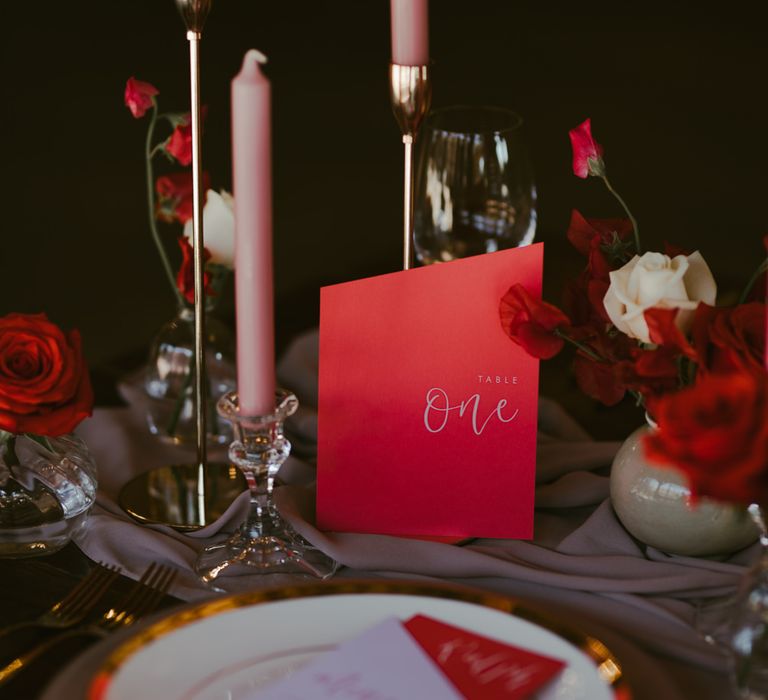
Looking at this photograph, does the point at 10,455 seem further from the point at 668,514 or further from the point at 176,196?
the point at 668,514

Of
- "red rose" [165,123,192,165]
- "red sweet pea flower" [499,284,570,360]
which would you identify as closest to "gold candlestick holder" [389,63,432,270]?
"red sweet pea flower" [499,284,570,360]

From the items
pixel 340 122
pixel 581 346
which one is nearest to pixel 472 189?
pixel 581 346

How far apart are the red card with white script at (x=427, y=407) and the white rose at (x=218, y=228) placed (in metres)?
0.23

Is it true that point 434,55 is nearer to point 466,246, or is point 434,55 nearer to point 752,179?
point 752,179

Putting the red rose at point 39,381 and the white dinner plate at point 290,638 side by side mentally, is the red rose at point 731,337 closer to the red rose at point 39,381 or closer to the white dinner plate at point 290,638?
the white dinner plate at point 290,638

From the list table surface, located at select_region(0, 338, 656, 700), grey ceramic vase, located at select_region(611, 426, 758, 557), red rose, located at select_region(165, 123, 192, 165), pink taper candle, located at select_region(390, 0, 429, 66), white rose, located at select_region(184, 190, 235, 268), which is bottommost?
table surface, located at select_region(0, 338, 656, 700)

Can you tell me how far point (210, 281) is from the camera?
3.44ft

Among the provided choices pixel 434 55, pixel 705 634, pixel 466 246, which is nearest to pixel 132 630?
pixel 705 634

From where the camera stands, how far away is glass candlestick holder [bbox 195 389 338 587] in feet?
2.51

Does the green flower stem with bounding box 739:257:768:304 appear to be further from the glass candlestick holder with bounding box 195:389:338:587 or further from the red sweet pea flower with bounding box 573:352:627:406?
the glass candlestick holder with bounding box 195:389:338:587

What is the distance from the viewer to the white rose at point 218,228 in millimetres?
1026

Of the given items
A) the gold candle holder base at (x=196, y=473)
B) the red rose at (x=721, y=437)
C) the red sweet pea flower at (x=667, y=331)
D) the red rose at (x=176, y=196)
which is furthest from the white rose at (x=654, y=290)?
the red rose at (x=176, y=196)

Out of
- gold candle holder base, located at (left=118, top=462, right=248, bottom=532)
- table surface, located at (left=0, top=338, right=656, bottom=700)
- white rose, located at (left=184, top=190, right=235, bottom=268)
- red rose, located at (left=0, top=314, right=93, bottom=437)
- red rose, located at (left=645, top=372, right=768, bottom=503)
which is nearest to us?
red rose, located at (left=645, top=372, right=768, bottom=503)

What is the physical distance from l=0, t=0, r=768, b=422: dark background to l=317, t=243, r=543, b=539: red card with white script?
1.98 ft
